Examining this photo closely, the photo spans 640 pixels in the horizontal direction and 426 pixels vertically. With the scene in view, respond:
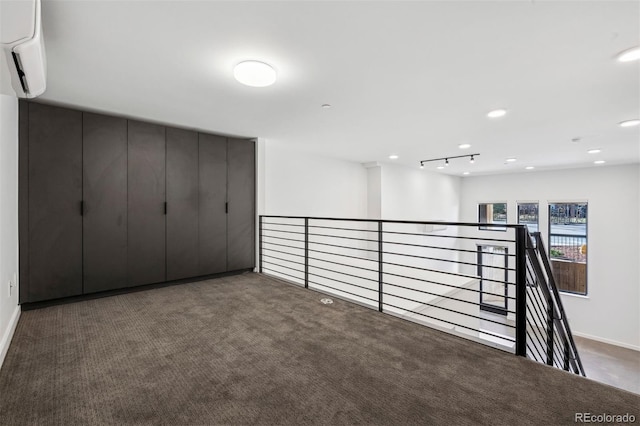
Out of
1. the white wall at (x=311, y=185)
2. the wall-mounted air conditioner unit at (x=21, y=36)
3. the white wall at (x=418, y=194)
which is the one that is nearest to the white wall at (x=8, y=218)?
the wall-mounted air conditioner unit at (x=21, y=36)

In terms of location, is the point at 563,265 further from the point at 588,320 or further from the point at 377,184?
the point at 377,184

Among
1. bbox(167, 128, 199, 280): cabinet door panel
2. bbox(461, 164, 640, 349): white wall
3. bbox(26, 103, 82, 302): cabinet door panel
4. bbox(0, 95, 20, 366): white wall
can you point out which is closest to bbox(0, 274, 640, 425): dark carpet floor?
bbox(0, 95, 20, 366): white wall

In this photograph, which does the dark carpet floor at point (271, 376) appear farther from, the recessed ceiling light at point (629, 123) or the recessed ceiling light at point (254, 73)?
the recessed ceiling light at point (629, 123)

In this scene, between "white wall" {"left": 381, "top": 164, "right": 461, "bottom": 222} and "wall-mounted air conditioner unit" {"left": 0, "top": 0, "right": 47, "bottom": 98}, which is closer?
"wall-mounted air conditioner unit" {"left": 0, "top": 0, "right": 47, "bottom": 98}

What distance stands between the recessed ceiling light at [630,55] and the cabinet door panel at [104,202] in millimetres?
4605

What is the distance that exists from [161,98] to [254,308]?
7.53 feet

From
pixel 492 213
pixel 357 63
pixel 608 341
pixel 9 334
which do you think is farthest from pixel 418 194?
pixel 9 334

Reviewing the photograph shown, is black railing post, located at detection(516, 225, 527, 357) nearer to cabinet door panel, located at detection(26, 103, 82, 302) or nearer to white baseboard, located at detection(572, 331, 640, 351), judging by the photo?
cabinet door panel, located at detection(26, 103, 82, 302)

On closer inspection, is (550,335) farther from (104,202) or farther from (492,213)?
(492,213)

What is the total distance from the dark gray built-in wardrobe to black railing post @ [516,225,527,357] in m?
3.53

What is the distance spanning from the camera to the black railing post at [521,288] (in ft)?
6.73

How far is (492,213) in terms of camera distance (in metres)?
8.77

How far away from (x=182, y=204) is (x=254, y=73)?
2317 mm

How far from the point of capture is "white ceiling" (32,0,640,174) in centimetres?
167
